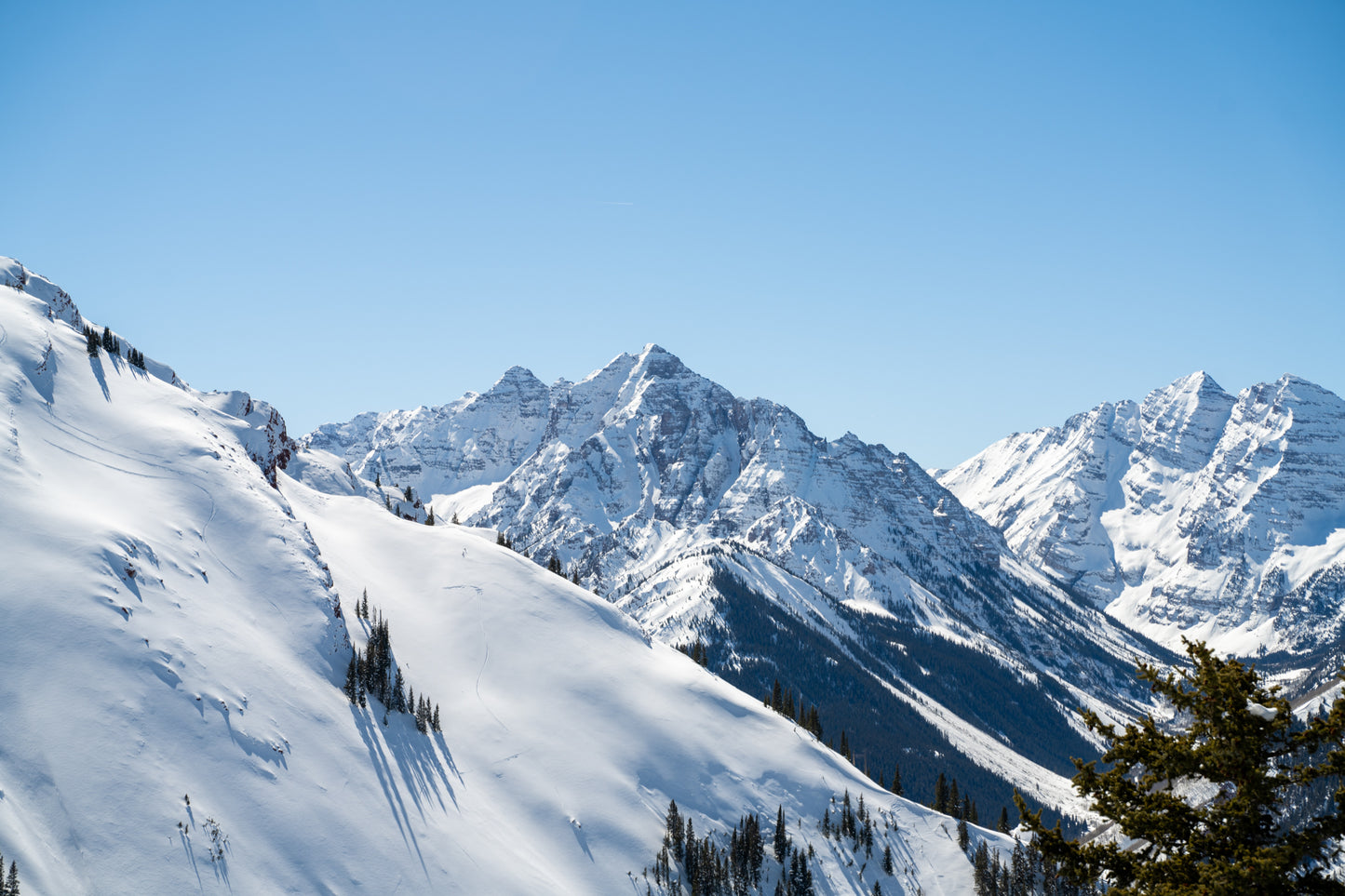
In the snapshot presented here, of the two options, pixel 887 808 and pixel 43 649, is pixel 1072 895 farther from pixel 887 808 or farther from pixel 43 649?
pixel 43 649

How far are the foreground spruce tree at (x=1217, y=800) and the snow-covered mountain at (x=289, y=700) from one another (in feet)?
173

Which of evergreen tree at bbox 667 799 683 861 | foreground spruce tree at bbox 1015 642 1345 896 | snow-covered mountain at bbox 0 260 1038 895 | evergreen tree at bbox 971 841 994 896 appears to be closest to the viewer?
foreground spruce tree at bbox 1015 642 1345 896

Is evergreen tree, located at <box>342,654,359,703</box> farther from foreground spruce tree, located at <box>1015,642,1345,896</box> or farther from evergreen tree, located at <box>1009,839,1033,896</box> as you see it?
evergreen tree, located at <box>1009,839,1033,896</box>

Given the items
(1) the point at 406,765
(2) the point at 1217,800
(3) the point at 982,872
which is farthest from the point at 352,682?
(3) the point at 982,872

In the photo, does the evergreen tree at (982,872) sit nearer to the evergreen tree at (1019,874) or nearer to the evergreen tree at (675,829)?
the evergreen tree at (1019,874)

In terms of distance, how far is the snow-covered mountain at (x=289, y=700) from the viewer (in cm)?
5662

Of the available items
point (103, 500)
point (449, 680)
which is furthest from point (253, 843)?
point (449, 680)

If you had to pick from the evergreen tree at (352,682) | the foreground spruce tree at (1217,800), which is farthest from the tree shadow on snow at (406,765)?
the foreground spruce tree at (1217,800)

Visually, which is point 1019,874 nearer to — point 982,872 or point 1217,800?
point 982,872

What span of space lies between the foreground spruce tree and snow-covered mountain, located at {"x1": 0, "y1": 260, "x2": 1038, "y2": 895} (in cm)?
5275

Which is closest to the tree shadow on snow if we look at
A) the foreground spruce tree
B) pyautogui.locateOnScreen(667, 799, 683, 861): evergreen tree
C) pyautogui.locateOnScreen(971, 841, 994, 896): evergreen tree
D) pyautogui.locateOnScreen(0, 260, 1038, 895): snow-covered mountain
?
pyautogui.locateOnScreen(0, 260, 1038, 895): snow-covered mountain

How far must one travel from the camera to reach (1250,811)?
20.1 meters

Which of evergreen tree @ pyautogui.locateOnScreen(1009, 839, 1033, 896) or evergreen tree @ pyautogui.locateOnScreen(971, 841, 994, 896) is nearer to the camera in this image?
evergreen tree @ pyautogui.locateOnScreen(971, 841, 994, 896)

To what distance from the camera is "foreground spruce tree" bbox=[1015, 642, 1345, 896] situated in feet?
63.3
